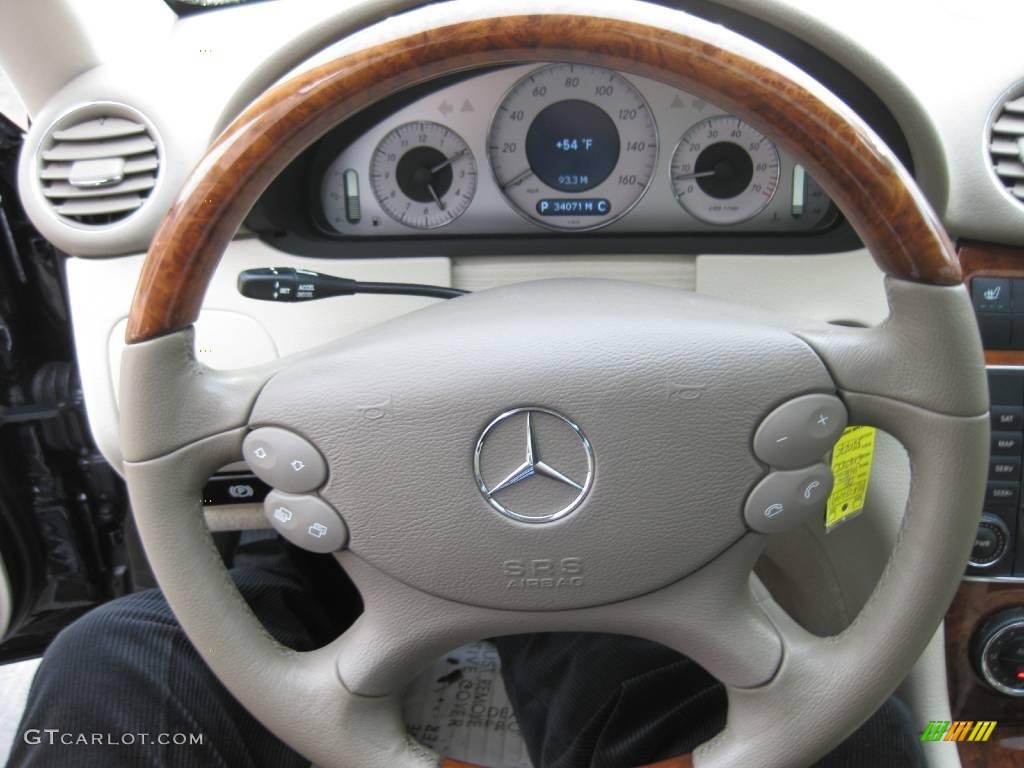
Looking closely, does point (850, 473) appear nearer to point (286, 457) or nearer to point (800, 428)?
point (800, 428)

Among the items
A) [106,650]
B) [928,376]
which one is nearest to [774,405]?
[928,376]

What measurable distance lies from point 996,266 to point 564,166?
531 millimetres

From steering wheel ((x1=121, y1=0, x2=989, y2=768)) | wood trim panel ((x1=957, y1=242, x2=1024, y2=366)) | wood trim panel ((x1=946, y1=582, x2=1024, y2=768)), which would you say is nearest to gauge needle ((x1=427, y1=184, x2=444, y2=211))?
steering wheel ((x1=121, y1=0, x2=989, y2=768))

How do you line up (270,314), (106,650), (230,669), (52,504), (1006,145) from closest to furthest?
(230,669) < (106,650) < (1006,145) < (270,314) < (52,504)

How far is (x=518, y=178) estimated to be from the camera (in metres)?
1.15

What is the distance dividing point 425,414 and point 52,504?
1.10 m

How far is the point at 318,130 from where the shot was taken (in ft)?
2.12

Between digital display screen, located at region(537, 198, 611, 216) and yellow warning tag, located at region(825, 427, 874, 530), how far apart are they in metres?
0.43

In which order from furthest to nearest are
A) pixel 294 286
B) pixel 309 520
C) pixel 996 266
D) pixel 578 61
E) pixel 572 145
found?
1. pixel 572 145
2. pixel 996 266
3. pixel 294 286
4. pixel 309 520
5. pixel 578 61

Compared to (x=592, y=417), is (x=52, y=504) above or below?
below

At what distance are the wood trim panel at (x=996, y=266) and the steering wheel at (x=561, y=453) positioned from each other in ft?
1.39

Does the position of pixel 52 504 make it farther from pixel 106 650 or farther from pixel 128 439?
pixel 128 439
